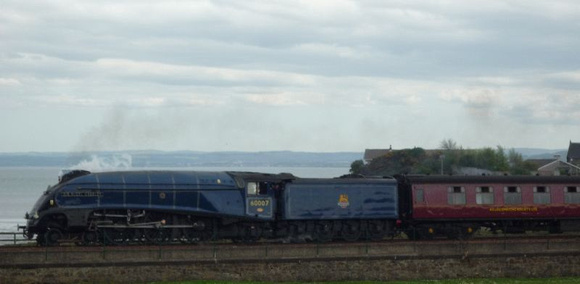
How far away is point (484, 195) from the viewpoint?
47.5m

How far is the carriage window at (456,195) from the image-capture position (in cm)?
4706

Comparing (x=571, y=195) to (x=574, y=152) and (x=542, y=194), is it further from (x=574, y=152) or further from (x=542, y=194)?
(x=574, y=152)

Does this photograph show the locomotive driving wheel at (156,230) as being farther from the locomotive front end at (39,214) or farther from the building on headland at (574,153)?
the building on headland at (574,153)

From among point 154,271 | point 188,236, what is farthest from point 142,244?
point 154,271

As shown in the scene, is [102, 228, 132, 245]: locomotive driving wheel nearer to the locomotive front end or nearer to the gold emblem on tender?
the locomotive front end

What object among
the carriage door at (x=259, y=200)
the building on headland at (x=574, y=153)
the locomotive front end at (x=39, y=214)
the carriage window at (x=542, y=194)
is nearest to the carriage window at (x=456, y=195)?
the carriage window at (x=542, y=194)

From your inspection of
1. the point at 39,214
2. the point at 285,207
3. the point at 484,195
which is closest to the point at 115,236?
the point at 39,214

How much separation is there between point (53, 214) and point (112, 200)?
112 inches

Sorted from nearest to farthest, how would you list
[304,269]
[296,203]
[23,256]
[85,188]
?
[23,256] < [304,269] < [85,188] < [296,203]

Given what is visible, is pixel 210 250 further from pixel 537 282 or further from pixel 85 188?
pixel 537 282

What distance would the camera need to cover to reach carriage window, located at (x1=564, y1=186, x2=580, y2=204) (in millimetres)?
48469

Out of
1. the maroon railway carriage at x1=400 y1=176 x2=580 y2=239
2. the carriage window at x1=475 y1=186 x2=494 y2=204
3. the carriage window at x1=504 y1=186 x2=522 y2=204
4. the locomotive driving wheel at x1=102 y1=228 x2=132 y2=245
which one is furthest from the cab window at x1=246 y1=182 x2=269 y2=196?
the carriage window at x1=504 y1=186 x2=522 y2=204

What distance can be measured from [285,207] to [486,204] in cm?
1145

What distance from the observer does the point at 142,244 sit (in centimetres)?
4178
